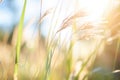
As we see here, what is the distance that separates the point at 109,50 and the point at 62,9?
0.87 m

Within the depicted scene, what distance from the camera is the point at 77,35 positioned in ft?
2.90

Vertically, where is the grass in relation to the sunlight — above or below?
below

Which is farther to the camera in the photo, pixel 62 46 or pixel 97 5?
pixel 97 5

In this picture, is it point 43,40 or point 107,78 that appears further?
point 107,78

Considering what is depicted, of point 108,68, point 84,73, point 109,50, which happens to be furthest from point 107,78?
point 84,73

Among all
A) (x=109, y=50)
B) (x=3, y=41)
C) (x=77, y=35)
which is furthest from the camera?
(x=109, y=50)

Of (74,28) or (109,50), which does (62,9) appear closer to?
(74,28)

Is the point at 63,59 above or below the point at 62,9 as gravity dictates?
below

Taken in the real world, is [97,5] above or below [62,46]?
above

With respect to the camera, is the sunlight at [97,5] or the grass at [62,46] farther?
the sunlight at [97,5]

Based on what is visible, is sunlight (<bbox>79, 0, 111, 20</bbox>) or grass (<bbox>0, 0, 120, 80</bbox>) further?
sunlight (<bbox>79, 0, 111, 20</bbox>)

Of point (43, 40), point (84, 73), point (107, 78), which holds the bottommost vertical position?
point (107, 78)

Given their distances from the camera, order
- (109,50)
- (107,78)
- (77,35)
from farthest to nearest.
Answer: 1. (109,50)
2. (107,78)
3. (77,35)

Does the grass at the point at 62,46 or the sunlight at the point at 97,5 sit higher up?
the sunlight at the point at 97,5
